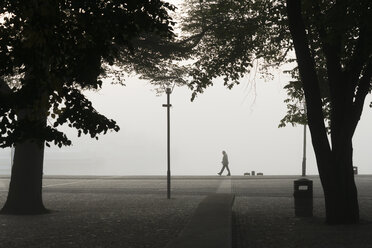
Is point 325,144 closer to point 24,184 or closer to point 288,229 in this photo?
point 288,229

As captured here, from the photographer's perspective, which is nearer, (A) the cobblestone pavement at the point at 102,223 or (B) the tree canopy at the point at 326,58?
(A) the cobblestone pavement at the point at 102,223

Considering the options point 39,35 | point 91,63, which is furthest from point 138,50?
point 39,35

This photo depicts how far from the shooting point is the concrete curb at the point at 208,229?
934 cm

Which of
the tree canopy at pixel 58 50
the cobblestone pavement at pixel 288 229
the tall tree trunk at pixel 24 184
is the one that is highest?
the tree canopy at pixel 58 50

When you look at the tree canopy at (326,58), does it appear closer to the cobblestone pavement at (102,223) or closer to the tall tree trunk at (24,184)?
the cobblestone pavement at (102,223)

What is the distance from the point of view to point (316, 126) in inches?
535

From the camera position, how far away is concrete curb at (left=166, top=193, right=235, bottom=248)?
934cm

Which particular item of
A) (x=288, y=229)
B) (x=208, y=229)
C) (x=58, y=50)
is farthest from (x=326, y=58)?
(x=58, y=50)

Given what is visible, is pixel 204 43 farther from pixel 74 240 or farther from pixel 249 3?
pixel 74 240

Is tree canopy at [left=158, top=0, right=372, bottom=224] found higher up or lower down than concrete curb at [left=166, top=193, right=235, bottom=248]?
higher up

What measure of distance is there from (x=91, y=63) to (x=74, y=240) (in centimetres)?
427

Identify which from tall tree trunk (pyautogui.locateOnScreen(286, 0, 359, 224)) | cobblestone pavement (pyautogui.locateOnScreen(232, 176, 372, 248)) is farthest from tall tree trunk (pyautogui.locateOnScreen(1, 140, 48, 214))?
tall tree trunk (pyautogui.locateOnScreen(286, 0, 359, 224))

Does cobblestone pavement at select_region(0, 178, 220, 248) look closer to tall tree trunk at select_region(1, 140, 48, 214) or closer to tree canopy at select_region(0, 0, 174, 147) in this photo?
tall tree trunk at select_region(1, 140, 48, 214)

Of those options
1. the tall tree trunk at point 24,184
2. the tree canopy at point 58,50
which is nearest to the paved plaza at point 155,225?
the tall tree trunk at point 24,184
